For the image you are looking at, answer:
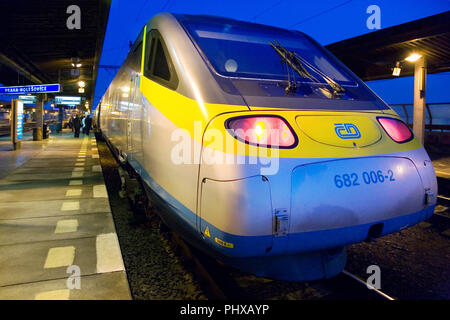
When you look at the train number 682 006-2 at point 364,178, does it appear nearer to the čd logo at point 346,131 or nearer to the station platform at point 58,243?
the čd logo at point 346,131

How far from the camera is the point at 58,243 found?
11.8ft

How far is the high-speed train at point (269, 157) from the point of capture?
2029mm

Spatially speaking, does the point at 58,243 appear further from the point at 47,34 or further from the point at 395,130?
the point at 47,34

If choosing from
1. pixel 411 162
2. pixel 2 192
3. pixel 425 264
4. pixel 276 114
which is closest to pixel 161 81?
pixel 276 114

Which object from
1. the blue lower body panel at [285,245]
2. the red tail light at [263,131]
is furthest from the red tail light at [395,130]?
the red tail light at [263,131]

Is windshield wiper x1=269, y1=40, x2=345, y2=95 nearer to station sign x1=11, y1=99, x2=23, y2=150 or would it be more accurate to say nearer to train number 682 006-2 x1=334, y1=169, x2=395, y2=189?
train number 682 006-2 x1=334, y1=169, x2=395, y2=189

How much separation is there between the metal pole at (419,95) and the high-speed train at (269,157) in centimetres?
889

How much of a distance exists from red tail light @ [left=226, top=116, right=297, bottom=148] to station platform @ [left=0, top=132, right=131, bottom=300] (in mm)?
1501

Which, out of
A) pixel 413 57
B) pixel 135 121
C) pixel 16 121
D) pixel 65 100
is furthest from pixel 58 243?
pixel 65 100

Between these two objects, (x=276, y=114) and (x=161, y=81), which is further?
(x=161, y=81)

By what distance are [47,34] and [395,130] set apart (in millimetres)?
10813

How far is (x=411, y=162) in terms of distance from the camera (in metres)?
2.46
